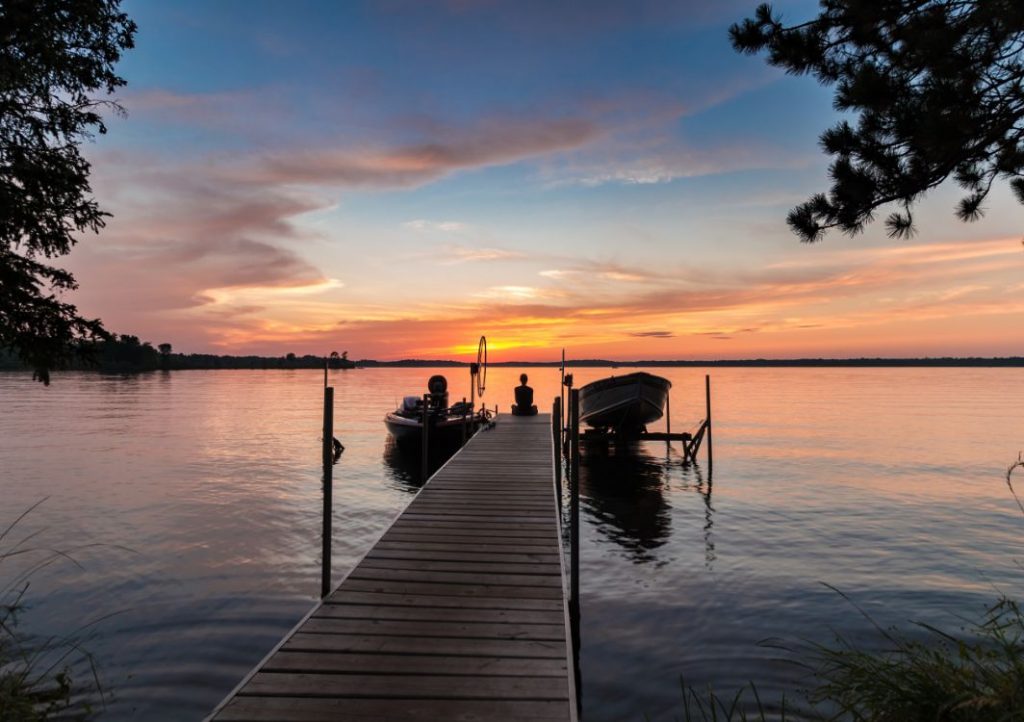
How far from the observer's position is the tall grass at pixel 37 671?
4.64 meters

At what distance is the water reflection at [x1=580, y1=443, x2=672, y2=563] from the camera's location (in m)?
13.5

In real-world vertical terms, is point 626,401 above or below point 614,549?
above

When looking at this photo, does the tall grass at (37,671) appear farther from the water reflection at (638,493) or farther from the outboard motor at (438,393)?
the outboard motor at (438,393)

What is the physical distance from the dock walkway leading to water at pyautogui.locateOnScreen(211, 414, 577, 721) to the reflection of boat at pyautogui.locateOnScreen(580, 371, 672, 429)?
16453mm

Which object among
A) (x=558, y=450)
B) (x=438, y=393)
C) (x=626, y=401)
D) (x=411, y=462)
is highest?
(x=438, y=393)

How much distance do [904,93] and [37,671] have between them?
35.4ft

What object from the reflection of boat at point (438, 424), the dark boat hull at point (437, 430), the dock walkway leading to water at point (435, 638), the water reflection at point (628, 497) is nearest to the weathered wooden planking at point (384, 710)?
the dock walkway leading to water at point (435, 638)

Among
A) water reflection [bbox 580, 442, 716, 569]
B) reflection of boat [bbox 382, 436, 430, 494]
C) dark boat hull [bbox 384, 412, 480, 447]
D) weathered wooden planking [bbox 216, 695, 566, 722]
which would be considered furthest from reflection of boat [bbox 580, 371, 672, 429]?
weathered wooden planking [bbox 216, 695, 566, 722]

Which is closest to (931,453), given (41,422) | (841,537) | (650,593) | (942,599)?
(841,537)

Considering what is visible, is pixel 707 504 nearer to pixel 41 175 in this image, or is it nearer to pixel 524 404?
pixel 524 404

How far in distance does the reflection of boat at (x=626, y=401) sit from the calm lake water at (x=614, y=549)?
6.28 ft

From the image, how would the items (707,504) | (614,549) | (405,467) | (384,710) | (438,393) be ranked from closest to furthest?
1. (384,710)
2. (614,549)
3. (707,504)
4. (405,467)
5. (438,393)

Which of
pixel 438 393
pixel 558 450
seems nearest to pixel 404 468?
pixel 438 393

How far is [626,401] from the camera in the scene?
971 inches
